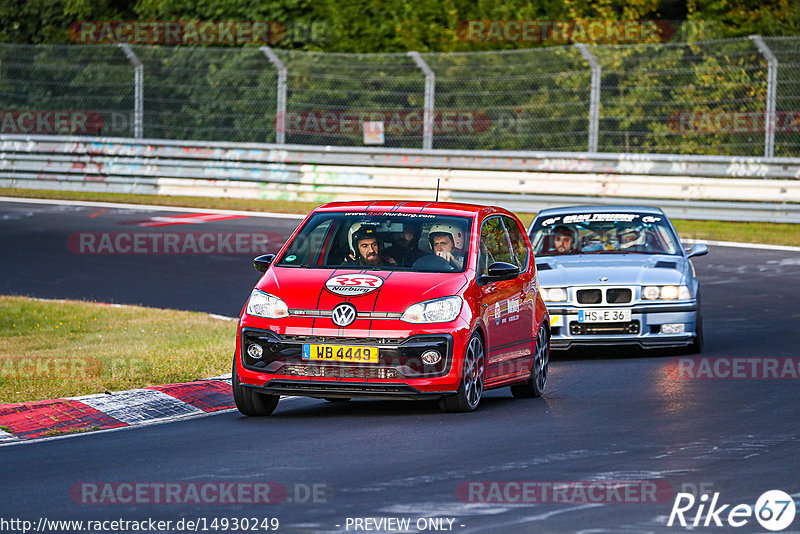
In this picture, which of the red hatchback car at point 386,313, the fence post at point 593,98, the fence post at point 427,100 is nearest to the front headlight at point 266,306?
the red hatchback car at point 386,313

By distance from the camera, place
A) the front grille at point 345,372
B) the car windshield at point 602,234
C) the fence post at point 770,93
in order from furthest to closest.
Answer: the fence post at point 770,93, the car windshield at point 602,234, the front grille at point 345,372

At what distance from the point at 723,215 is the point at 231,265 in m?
8.41

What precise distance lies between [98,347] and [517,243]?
4.42 m

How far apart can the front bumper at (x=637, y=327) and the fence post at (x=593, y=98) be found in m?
11.6

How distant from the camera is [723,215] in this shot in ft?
80.0

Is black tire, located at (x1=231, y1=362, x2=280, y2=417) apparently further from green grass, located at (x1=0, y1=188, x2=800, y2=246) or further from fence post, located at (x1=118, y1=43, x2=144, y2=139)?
fence post, located at (x1=118, y1=43, x2=144, y2=139)

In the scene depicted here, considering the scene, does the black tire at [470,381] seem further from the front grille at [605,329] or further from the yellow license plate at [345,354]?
the front grille at [605,329]

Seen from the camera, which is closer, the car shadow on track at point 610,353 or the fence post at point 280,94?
the car shadow on track at point 610,353

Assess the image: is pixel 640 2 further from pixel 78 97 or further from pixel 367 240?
pixel 367 240

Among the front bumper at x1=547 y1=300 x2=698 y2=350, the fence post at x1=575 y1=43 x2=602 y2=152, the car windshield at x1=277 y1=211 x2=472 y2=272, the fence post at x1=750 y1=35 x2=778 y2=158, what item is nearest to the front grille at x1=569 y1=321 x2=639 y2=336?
the front bumper at x1=547 y1=300 x2=698 y2=350

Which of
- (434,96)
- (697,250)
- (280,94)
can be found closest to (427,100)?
(434,96)

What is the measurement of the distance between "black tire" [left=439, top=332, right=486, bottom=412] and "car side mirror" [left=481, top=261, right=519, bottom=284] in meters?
0.46

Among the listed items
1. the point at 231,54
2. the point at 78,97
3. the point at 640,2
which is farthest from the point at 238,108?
the point at 640,2

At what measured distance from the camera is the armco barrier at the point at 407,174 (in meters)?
24.4
